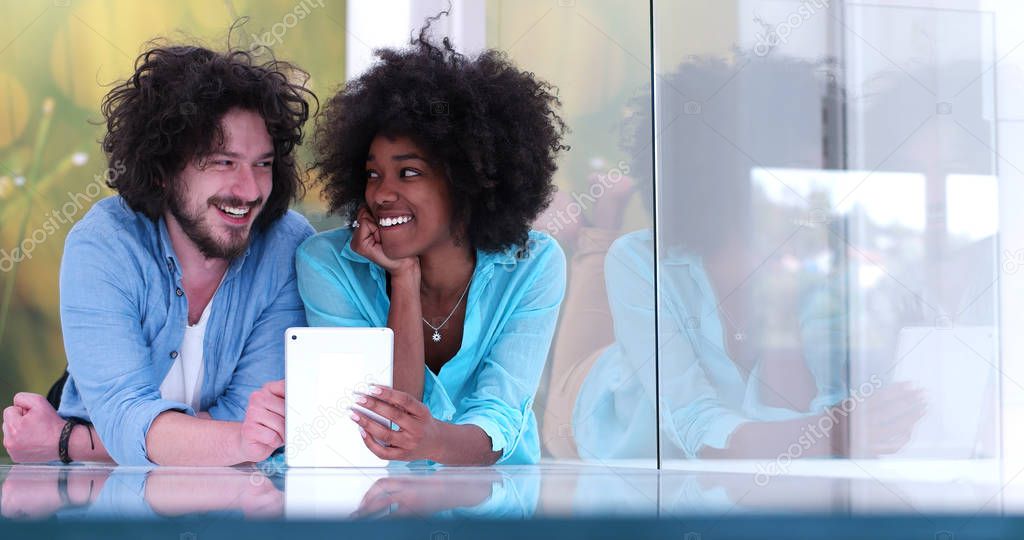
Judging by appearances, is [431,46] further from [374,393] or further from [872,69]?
[872,69]

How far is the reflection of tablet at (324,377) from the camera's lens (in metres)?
1.62

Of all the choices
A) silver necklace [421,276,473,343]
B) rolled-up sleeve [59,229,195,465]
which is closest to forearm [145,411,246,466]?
rolled-up sleeve [59,229,195,465]

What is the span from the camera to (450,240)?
199cm

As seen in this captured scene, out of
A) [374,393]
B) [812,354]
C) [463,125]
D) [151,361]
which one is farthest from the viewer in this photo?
[812,354]

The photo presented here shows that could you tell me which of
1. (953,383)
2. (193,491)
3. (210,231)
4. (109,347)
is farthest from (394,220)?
(953,383)

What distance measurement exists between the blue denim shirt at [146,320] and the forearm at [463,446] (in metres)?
0.36

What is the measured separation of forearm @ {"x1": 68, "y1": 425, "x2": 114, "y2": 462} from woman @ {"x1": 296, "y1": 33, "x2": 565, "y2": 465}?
490 mm

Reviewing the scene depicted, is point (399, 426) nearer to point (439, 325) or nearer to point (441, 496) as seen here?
point (439, 325)

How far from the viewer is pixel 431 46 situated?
80.7 inches

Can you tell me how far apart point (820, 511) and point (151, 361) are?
4.33 ft

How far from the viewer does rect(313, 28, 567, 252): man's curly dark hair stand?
1.92m

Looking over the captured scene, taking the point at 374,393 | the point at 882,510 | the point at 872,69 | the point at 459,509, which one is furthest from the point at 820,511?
the point at 872,69

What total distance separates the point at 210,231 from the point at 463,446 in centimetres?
60

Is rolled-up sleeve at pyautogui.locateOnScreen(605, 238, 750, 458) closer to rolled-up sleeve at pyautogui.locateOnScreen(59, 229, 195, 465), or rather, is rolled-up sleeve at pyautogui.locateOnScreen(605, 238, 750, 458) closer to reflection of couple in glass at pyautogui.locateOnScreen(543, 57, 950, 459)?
reflection of couple in glass at pyautogui.locateOnScreen(543, 57, 950, 459)
